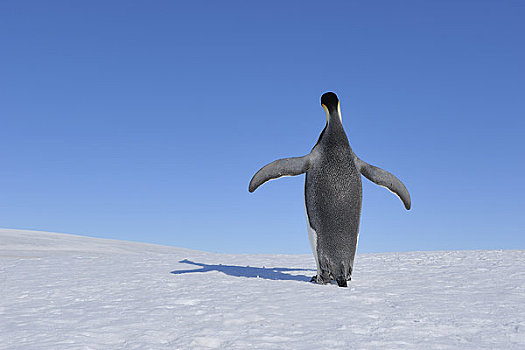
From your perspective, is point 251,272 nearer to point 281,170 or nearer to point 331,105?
point 281,170

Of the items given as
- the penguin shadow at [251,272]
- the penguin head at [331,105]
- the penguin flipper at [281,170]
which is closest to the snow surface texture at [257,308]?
the penguin shadow at [251,272]

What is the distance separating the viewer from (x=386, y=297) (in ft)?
12.8

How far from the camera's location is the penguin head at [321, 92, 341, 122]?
16.6 feet

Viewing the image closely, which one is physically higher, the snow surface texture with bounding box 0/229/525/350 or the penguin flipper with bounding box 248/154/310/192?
the penguin flipper with bounding box 248/154/310/192

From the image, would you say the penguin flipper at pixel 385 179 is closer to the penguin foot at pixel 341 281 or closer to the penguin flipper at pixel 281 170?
the penguin flipper at pixel 281 170

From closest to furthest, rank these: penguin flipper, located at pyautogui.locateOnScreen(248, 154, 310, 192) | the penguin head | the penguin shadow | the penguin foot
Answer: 1. the penguin foot
2. penguin flipper, located at pyautogui.locateOnScreen(248, 154, 310, 192)
3. the penguin head
4. the penguin shadow

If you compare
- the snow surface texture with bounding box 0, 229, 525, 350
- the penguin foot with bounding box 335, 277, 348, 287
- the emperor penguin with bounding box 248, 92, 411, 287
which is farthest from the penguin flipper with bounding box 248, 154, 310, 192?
the penguin foot with bounding box 335, 277, 348, 287

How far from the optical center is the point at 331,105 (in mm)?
5070

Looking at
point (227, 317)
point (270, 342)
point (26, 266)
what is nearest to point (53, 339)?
point (227, 317)

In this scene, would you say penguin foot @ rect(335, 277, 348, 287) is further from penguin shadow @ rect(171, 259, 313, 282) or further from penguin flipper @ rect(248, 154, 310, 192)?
penguin flipper @ rect(248, 154, 310, 192)

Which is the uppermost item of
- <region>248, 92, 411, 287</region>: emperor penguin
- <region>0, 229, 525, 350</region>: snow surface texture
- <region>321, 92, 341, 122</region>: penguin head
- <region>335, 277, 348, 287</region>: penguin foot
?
<region>321, 92, 341, 122</region>: penguin head

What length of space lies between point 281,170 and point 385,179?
116 centimetres

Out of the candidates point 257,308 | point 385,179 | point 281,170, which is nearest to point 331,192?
point 281,170

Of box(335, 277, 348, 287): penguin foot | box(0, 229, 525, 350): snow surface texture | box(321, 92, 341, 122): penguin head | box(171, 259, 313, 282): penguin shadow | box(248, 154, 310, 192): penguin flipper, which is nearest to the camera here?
box(0, 229, 525, 350): snow surface texture
